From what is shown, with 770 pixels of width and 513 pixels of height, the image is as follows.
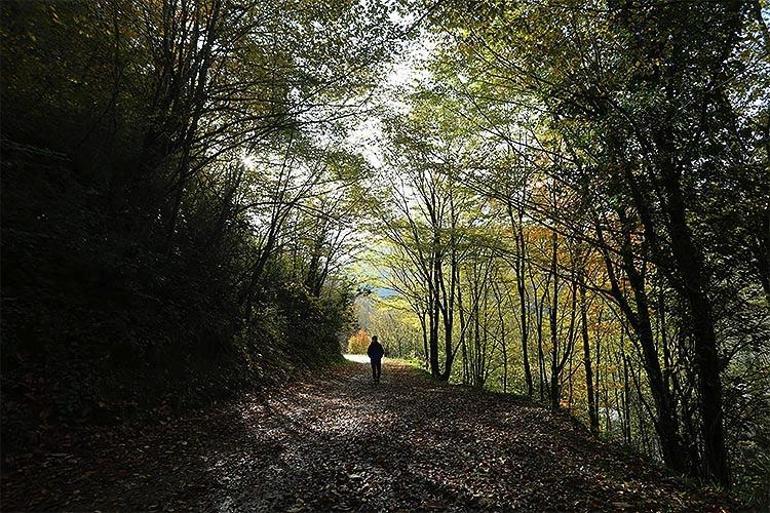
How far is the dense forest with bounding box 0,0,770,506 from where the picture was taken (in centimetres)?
535

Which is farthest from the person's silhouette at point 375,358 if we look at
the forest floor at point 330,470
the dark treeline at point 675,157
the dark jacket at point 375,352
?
the dark treeline at point 675,157

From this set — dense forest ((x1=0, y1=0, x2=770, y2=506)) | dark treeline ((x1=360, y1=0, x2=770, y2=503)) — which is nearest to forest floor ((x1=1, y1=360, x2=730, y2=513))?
dense forest ((x1=0, y1=0, x2=770, y2=506))

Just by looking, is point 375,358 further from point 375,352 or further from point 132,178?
point 132,178

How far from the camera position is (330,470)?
5215 mm

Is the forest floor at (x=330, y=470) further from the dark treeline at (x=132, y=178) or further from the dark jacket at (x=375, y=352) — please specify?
the dark jacket at (x=375, y=352)

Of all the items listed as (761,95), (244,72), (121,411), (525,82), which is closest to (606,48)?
(525,82)

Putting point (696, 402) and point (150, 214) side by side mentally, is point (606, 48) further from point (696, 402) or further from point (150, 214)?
point (150, 214)

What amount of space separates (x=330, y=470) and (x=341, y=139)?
9.82 metres

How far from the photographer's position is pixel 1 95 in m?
6.70

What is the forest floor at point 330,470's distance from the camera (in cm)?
418

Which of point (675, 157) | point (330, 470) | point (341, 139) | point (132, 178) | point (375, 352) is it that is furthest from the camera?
point (375, 352)

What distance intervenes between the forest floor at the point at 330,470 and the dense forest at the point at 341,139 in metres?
0.72

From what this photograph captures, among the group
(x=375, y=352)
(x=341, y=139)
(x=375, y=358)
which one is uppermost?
(x=341, y=139)

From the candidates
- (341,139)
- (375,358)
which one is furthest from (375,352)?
(341,139)
